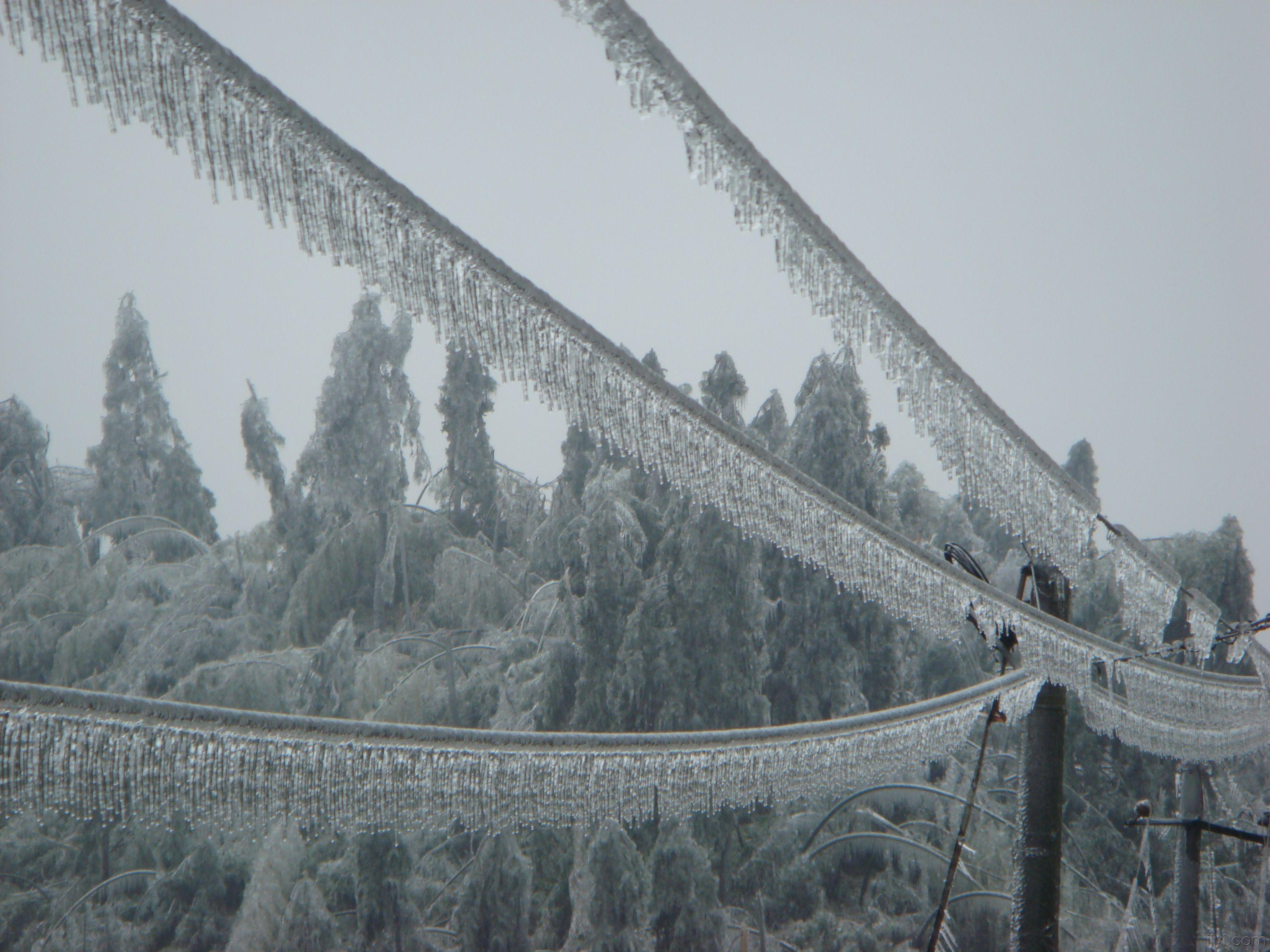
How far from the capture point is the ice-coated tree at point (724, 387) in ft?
51.3

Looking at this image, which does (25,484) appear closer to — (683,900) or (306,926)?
(306,926)

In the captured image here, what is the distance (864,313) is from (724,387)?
45.5ft

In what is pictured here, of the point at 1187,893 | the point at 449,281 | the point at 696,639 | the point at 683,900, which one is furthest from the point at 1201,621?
the point at 696,639

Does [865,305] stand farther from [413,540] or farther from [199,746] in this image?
[413,540]

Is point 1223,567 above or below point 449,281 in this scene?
above

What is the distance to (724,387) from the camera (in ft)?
51.8

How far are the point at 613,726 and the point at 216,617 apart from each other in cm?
806

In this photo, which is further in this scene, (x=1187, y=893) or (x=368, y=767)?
(x=1187, y=893)

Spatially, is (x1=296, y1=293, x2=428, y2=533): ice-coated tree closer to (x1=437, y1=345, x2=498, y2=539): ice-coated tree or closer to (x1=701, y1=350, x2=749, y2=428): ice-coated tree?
(x1=437, y1=345, x2=498, y2=539): ice-coated tree

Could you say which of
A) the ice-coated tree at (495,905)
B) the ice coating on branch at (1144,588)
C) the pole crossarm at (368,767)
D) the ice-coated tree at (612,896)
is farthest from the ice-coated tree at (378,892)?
the pole crossarm at (368,767)

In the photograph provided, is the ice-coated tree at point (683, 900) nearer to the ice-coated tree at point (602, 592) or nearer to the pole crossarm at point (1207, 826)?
the ice-coated tree at point (602, 592)

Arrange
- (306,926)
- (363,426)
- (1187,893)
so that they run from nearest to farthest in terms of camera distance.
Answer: (1187,893), (306,926), (363,426)

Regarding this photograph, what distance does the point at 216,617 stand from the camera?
17.2 m

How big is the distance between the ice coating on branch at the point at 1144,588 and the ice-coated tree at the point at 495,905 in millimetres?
9200
